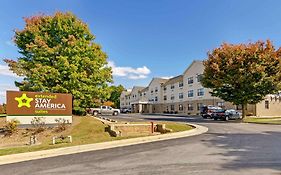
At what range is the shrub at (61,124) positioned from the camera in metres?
18.2

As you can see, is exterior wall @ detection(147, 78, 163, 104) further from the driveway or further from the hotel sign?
the driveway

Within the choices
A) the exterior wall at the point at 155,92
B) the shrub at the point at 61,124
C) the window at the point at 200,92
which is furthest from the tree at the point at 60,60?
the exterior wall at the point at 155,92

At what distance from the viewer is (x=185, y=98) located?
2400 inches

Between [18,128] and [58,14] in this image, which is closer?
[18,128]

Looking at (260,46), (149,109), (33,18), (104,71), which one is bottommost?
(149,109)

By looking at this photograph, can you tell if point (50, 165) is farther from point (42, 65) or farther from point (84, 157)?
point (42, 65)

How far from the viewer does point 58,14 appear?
25.2 meters

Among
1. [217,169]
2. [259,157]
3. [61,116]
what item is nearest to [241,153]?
[259,157]

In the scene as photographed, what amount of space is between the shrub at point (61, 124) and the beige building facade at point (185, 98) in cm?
2402

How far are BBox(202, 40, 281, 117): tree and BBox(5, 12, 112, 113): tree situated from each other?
14508 mm

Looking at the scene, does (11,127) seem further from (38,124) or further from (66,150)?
(66,150)

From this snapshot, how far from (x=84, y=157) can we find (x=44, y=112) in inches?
404

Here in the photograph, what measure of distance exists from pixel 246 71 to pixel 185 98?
105ft

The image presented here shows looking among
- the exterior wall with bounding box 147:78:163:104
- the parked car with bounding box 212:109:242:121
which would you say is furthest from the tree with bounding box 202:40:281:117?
the exterior wall with bounding box 147:78:163:104
